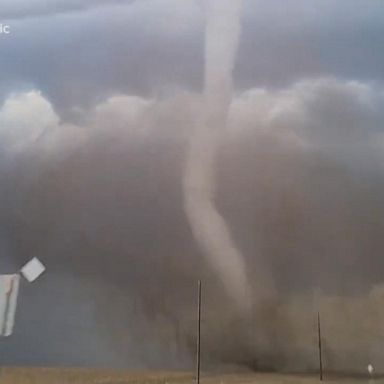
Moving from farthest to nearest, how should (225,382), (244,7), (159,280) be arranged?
(244,7), (159,280), (225,382)

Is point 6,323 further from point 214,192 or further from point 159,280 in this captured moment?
point 214,192

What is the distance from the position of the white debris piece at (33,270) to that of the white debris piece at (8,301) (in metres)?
0.09

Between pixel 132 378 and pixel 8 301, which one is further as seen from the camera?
pixel 8 301

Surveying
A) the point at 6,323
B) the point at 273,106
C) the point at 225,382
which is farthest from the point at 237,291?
the point at 6,323

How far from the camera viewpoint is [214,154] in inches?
229

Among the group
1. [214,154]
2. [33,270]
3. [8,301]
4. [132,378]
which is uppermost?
[214,154]

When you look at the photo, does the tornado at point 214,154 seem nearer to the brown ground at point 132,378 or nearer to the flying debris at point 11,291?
the brown ground at point 132,378

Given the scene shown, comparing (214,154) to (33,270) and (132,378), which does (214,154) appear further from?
(132,378)

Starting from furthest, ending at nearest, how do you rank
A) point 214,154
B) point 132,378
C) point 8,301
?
point 214,154 < point 8,301 < point 132,378

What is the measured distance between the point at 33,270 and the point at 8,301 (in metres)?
0.36

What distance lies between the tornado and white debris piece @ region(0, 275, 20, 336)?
1772 mm

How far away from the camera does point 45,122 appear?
610 cm

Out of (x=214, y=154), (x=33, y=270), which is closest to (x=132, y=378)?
(x=33, y=270)

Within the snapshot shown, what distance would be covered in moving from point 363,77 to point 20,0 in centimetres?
356
